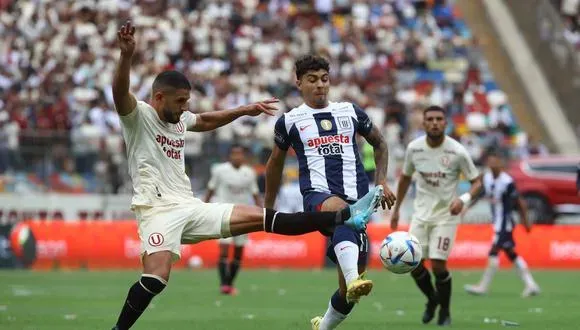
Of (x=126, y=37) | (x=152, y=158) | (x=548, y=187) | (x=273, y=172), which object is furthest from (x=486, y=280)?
(x=548, y=187)

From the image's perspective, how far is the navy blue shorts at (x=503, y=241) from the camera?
866 inches

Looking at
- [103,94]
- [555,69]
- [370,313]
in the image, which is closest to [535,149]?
[555,69]

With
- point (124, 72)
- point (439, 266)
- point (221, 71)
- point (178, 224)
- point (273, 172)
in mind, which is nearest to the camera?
point (124, 72)

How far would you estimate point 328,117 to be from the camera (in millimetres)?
12305

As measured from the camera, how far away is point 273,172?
12547mm

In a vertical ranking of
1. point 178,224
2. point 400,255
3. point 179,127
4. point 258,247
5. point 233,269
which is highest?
point 179,127

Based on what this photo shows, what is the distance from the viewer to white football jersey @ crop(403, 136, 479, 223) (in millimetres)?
15969

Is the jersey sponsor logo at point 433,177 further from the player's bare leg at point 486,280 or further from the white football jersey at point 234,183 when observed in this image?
the white football jersey at point 234,183

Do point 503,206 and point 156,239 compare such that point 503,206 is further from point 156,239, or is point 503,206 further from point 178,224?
point 156,239

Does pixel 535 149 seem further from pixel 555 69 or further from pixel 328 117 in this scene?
pixel 328 117

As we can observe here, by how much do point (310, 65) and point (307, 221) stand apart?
1752 millimetres

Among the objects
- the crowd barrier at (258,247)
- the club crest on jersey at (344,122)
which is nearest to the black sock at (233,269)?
the crowd barrier at (258,247)

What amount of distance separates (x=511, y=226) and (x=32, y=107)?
14.5 m

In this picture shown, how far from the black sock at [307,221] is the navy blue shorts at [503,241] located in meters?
11.2
